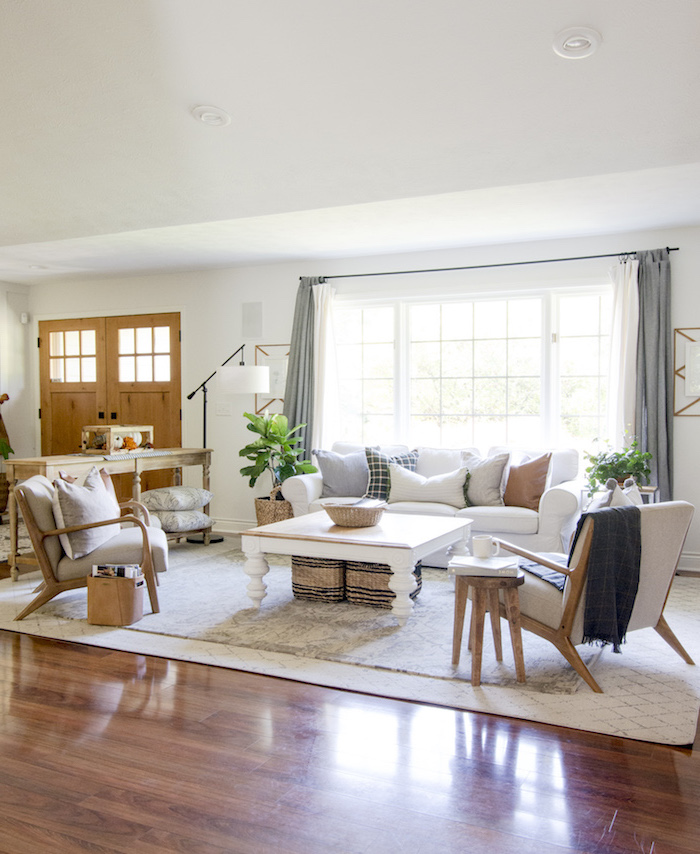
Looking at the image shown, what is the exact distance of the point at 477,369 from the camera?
6.49 m

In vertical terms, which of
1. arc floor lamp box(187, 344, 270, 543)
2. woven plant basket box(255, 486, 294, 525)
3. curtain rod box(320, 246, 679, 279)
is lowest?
woven plant basket box(255, 486, 294, 525)

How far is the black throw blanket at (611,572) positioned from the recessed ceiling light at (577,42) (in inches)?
67.8

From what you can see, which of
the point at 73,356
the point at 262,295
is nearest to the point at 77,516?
the point at 262,295

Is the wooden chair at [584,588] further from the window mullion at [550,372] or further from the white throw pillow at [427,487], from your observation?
the window mullion at [550,372]

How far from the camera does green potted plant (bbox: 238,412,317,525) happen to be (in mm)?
6246

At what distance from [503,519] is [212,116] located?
3.44 m

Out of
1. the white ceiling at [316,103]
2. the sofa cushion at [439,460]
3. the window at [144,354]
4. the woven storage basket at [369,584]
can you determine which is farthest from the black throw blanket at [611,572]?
the window at [144,354]

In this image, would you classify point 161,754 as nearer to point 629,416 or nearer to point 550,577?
point 550,577

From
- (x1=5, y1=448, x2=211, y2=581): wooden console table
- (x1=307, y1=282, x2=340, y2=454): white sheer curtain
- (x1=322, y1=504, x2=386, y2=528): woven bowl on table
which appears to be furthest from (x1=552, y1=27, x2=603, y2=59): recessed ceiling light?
(x1=307, y1=282, x2=340, y2=454): white sheer curtain

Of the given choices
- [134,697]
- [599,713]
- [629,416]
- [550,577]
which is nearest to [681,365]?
[629,416]

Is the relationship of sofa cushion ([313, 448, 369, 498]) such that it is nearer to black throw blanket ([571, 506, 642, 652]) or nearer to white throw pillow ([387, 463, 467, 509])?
white throw pillow ([387, 463, 467, 509])

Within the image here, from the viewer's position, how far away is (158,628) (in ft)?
13.2

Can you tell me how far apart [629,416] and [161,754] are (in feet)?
14.5

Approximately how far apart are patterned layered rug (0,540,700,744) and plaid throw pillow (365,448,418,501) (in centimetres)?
104
